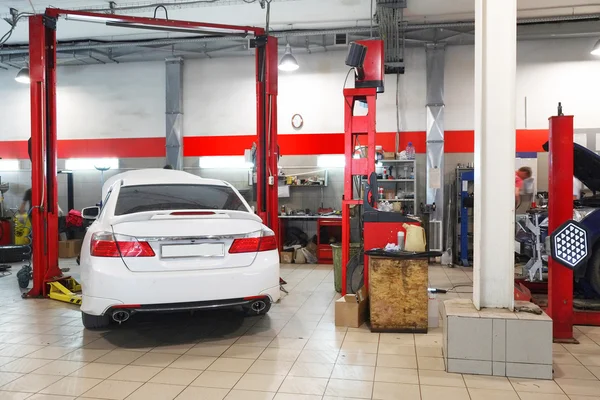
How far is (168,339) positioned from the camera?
12.8ft

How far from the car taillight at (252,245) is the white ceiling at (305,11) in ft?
15.5

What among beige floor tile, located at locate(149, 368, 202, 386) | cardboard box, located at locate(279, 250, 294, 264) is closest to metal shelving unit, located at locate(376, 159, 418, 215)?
cardboard box, located at locate(279, 250, 294, 264)

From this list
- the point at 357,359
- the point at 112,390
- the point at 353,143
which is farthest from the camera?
the point at 353,143

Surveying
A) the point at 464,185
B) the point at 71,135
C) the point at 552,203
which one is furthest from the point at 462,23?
the point at 71,135

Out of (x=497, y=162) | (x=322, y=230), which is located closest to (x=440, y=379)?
(x=497, y=162)

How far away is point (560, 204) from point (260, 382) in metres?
2.81

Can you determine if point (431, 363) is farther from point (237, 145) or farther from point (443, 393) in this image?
point (237, 145)

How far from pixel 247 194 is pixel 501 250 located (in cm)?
635

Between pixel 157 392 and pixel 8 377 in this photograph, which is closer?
pixel 157 392

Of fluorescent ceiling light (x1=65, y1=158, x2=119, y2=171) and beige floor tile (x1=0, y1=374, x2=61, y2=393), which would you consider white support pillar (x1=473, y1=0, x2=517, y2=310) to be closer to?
beige floor tile (x1=0, y1=374, x2=61, y2=393)

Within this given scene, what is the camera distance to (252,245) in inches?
147

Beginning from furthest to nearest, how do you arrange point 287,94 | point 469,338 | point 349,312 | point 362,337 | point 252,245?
point 287,94
point 349,312
point 362,337
point 252,245
point 469,338

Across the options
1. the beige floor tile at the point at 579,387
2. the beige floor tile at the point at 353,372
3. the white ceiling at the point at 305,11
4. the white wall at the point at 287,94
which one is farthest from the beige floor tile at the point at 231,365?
the white wall at the point at 287,94

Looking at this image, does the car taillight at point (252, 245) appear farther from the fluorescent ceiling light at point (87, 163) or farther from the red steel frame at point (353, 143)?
the fluorescent ceiling light at point (87, 163)
